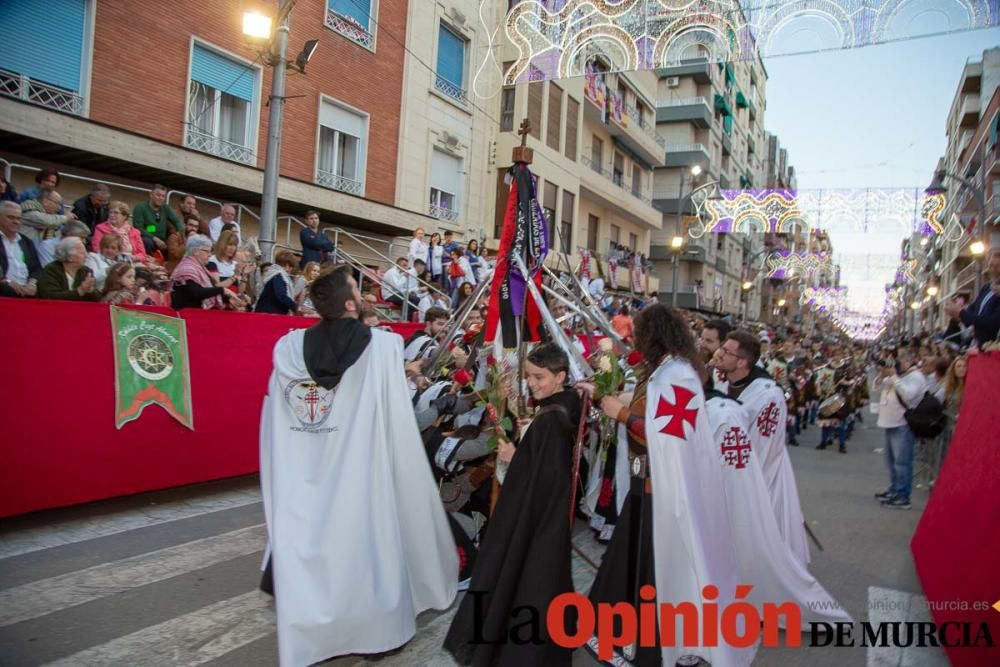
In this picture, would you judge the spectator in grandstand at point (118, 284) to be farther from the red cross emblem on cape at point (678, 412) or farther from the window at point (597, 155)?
the window at point (597, 155)

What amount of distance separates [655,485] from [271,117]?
8207 mm

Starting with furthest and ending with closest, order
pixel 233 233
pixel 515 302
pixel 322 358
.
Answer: pixel 233 233
pixel 515 302
pixel 322 358

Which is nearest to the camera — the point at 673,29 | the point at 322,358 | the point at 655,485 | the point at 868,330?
the point at 655,485

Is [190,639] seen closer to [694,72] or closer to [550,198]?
[550,198]

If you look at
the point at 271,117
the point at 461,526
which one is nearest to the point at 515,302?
the point at 461,526

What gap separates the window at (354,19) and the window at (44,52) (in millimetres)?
5666

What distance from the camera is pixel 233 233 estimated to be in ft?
29.3

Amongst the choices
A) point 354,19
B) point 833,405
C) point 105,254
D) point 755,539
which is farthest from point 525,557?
point 354,19

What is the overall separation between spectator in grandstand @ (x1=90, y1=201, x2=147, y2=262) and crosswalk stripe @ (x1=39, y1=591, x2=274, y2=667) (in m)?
5.61

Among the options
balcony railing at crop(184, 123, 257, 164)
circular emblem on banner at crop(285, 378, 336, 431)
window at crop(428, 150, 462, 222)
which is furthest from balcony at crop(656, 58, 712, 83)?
circular emblem on banner at crop(285, 378, 336, 431)

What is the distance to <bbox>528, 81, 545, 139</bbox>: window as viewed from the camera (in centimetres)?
2198

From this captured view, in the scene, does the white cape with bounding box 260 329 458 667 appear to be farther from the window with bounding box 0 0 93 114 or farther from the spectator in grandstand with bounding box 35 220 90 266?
the window with bounding box 0 0 93 114

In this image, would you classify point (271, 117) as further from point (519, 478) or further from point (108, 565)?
point (519, 478)

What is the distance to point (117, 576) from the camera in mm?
4418
